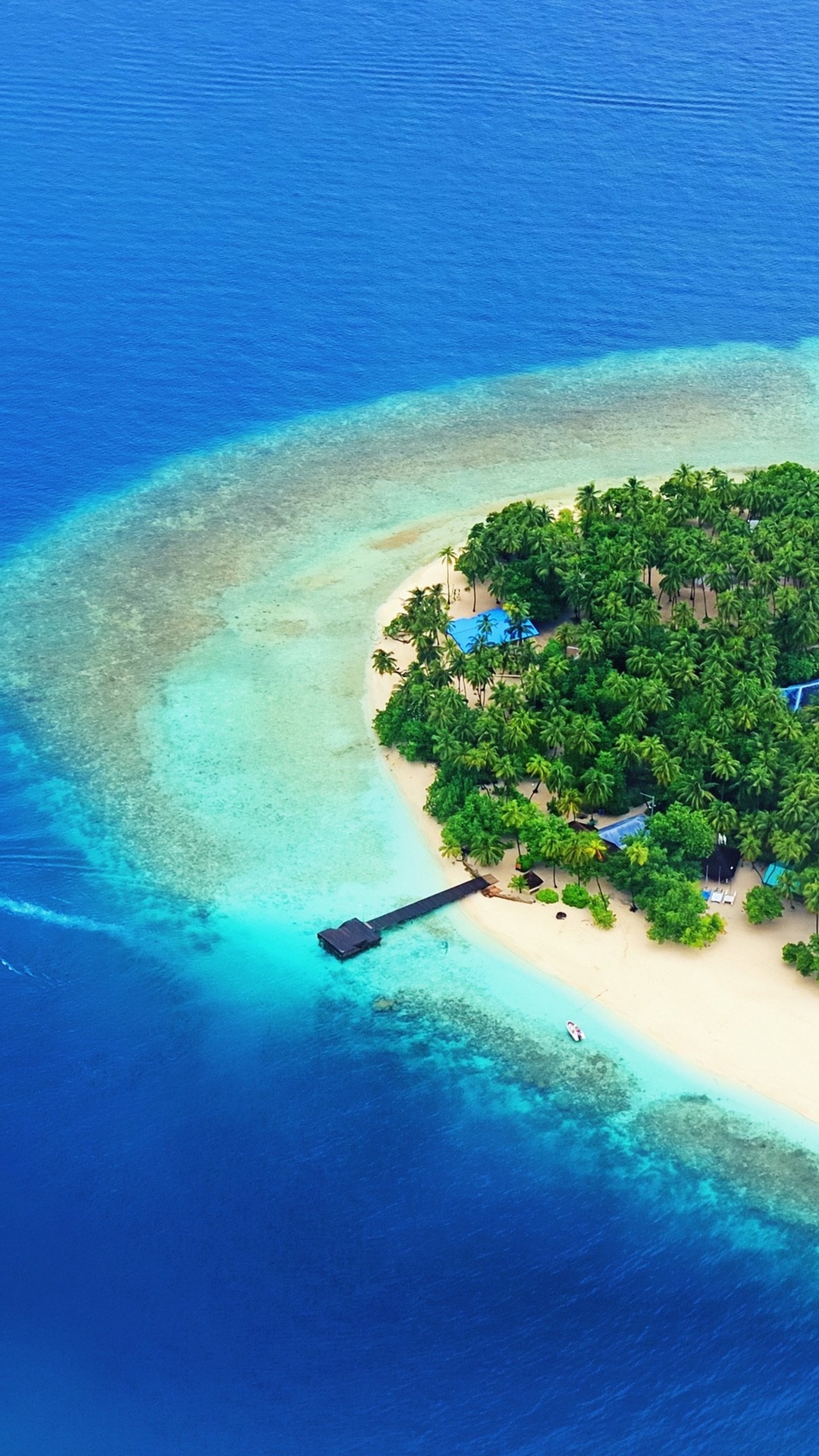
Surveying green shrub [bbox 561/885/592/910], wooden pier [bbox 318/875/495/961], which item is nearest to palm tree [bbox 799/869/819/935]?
green shrub [bbox 561/885/592/910]

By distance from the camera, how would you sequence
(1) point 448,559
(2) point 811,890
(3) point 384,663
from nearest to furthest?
1. (2) point 811,890
2. (3) point 384,663
3. (1) point 448,559

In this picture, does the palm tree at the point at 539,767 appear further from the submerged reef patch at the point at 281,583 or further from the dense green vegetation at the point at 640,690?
the submerged reef patch at the point at 281,583

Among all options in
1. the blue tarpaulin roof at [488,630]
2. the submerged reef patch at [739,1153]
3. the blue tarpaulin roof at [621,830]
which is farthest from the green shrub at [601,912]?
the blue tarpaulin roof at [488,630]

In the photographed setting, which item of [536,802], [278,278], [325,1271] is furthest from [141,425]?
[325,1271]

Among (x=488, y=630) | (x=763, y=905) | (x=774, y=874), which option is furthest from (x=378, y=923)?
(x=488, y=630)

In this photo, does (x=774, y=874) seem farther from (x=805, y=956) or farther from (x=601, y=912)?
(x=601, y=912)

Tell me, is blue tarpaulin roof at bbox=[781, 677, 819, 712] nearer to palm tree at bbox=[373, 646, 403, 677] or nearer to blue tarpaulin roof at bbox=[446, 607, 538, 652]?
blue tarpaulin roof at bbox=[446, 607, 538, 652]
